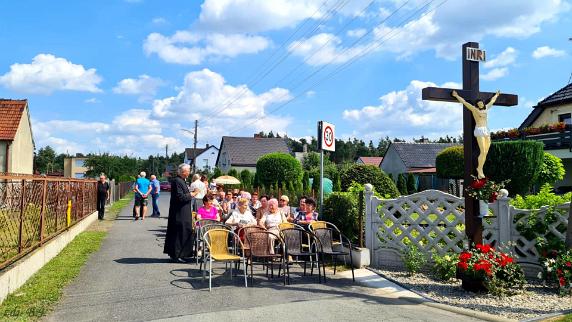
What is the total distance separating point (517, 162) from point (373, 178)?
19.7 ft

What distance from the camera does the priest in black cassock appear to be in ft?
29.0

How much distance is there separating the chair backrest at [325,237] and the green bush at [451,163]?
73.0 ft

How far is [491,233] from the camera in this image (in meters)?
8.19

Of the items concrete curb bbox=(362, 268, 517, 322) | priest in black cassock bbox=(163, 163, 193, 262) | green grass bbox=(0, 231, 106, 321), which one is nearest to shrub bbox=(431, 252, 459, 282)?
concrete curb bbox=(362, 268, 517, 322)

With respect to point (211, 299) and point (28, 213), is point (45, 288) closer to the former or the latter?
point (28, 213)

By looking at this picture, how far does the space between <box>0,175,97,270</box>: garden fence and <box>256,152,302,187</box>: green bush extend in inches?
899

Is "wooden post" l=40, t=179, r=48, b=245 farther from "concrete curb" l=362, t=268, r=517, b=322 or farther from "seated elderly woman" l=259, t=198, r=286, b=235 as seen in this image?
"concrete curb" l=362, t=268, r=517, b=322

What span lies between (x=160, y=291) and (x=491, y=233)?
218 inches

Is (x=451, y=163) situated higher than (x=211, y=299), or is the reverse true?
(x=451, y=163)

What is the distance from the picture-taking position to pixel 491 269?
264 inches

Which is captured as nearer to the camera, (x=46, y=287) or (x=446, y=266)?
(x=46, y=287)

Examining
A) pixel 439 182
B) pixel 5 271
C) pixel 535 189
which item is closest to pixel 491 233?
pixel 5 271

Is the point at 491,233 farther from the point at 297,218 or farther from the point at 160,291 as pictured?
the point at 160,291

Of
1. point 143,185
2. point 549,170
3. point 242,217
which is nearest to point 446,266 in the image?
point 242,217
